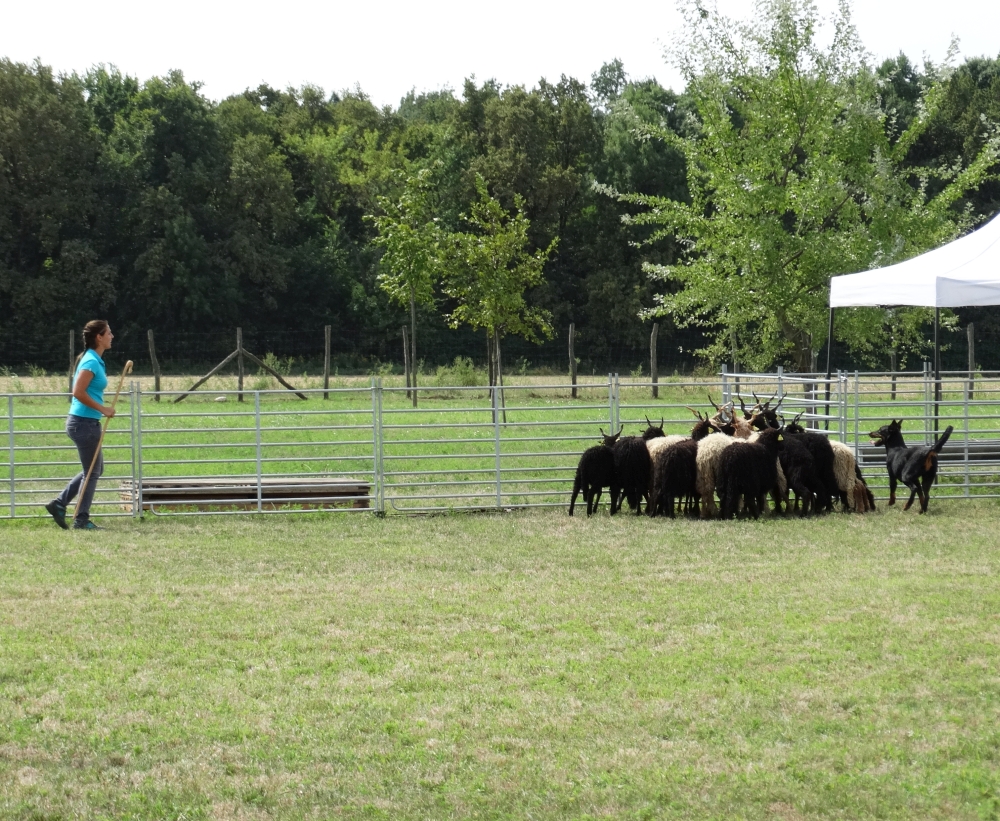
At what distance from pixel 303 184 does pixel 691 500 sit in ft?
134

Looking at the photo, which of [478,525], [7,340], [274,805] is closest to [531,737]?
[274,805]

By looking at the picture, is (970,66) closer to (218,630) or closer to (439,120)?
(439,120)

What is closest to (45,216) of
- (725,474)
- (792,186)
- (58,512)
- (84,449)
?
(792,186)

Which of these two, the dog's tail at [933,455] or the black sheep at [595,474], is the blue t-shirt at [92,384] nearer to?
the black sheep at [595,474]

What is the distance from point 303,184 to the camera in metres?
50.1

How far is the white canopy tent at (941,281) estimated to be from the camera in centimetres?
1189

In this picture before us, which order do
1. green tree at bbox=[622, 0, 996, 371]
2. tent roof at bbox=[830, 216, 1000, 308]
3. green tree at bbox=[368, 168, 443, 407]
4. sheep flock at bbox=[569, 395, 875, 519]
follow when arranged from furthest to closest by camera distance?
1. green tree at bbox=[368, 168, 443, 407]
2. green tree at bbox=[622, 0, 996, 371]
3. tent roof at bbox=[830, 216, 1000, 308]
4. sheep flock at bbox=[569, 395, 875, 519]

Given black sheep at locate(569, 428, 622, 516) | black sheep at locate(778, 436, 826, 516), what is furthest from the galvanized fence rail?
black sheep at locate(778, 436, 826, 516)

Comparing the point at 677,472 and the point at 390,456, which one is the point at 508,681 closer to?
the point at 677,472

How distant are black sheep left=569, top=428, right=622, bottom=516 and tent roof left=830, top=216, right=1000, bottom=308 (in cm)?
360

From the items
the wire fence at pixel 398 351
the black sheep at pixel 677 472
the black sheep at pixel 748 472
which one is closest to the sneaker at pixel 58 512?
the black sheep at pixel 677 472

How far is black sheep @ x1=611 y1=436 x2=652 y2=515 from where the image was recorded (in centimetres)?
1168

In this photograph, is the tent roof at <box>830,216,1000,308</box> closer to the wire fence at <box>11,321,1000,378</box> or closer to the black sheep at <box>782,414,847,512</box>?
the black sheep at <box>782,414,847,512</box>

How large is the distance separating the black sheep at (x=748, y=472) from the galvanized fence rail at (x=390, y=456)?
4.01 feet
